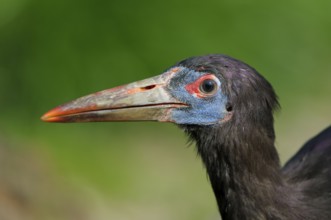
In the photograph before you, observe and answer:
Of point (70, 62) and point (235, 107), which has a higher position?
point (70, 62)

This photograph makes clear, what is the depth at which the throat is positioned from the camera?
4.16m

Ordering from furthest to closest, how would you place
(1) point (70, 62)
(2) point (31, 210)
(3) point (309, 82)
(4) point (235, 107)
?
(3) point (309, 82)
(1) point (70, 62)
(2) point (31, 210)
(4) point (235, 107)

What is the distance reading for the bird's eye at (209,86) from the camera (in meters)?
4.19

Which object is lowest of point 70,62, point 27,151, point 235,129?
point 235,129

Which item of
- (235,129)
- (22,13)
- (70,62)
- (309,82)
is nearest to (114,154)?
(70,62)

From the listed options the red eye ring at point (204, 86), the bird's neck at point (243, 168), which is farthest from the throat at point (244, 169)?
the red eye ring at point (204, 86)

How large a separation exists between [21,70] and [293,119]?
2.34 m

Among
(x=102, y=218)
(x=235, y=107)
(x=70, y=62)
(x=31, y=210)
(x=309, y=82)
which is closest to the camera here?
(x=235, y=107)

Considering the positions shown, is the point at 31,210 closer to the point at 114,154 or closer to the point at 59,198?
the point at 59,198

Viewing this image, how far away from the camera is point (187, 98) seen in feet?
14.1

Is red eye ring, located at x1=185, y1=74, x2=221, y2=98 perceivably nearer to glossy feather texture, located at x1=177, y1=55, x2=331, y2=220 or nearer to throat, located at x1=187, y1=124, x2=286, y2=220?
glossy feather texture, located at x1=177, y1=55, x2=331, y2=220

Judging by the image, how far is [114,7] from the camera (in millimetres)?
7570

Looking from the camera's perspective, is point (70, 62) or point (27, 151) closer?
point (27, 151)

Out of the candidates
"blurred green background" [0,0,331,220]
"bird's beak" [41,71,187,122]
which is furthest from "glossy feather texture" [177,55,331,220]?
"blurred green background" [0,0,331,220]
